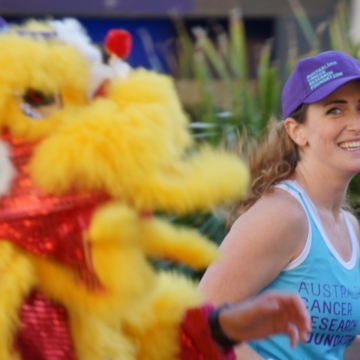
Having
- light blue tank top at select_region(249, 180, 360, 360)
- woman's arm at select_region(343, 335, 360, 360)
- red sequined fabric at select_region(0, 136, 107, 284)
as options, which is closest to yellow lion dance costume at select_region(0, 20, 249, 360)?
red sequined fabric at select_region(0, 136, 107, 284)

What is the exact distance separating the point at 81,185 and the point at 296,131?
5.00 feet

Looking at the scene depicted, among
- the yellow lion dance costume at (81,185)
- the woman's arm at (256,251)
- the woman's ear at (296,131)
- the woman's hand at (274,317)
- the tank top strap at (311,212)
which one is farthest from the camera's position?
the woman's ear at (296,131)

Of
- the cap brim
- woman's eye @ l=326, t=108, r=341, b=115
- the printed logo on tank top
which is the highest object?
the cap brim

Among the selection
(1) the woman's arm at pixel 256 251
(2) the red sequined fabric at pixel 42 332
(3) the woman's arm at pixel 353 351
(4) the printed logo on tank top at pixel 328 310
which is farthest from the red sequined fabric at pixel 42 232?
(3) the woman's arm at pixel 353 351

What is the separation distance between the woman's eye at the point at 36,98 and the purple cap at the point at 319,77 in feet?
4.71

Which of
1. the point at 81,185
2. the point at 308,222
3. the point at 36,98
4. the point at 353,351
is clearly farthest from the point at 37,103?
the point at 353,351

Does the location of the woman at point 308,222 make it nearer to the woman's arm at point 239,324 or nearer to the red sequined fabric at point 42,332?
the woman's arm at point 239,324

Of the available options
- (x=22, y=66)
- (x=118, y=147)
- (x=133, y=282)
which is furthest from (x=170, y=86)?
(x=133, y=282)

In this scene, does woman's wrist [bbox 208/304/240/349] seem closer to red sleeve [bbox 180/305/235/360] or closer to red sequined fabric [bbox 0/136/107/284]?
red sleeve [bbox 180/305/235/360]

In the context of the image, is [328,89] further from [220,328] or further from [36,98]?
[36,98]

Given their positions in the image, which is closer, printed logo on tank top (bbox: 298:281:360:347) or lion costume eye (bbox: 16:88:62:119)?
lion costume eye (bbox: 16:88:62:119)

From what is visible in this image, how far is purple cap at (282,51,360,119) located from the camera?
268cm

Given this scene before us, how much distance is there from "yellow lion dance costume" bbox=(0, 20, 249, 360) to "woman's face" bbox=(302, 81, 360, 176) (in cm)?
125

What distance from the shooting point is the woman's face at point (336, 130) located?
2709mm
